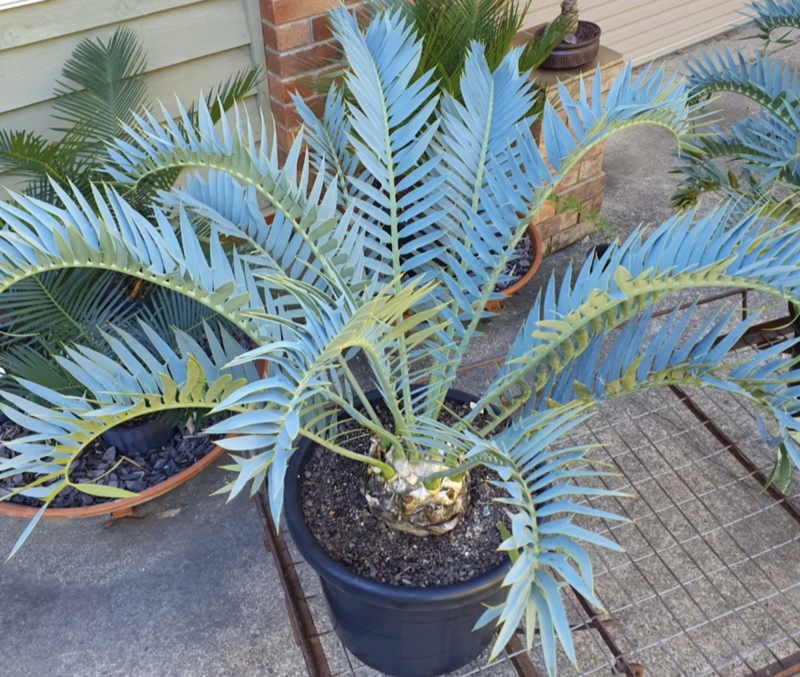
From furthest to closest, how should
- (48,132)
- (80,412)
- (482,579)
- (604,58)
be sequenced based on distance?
(604,58), (48,132), (482,579), (80,412)

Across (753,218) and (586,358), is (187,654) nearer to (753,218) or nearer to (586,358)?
(586,358)

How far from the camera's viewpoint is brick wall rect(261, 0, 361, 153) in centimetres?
186

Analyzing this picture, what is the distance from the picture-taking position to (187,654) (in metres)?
1.47

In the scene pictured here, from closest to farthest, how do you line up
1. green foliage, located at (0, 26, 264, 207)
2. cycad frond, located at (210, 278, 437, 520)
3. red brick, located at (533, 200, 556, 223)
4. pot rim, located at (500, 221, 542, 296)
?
cycad frond, located at (210, 278, 437, 520) < green foliage, located at (0, 26, 264, 207) < pot rim, located at (500, 221, 542, 296) < red brick, located at (533, 200, 556, 223)

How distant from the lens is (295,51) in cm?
193

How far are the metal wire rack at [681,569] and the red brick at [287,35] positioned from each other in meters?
1.24

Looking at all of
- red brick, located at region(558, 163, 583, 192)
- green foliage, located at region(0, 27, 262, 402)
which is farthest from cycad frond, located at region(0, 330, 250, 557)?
red brick, located at region(558, 163, 583, 192)

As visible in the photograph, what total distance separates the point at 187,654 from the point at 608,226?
1861mm

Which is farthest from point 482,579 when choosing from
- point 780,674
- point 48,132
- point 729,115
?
point 729,115

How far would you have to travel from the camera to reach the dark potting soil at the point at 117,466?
1669mm

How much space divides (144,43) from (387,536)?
1416 mm

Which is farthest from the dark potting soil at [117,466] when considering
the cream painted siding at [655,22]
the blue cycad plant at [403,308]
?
the cream painted siding at [655,22]

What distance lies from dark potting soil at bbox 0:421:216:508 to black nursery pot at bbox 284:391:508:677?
2.00ft

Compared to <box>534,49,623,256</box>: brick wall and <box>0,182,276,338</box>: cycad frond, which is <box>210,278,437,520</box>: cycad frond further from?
<box>534,49,623,256</box>: brick wall
